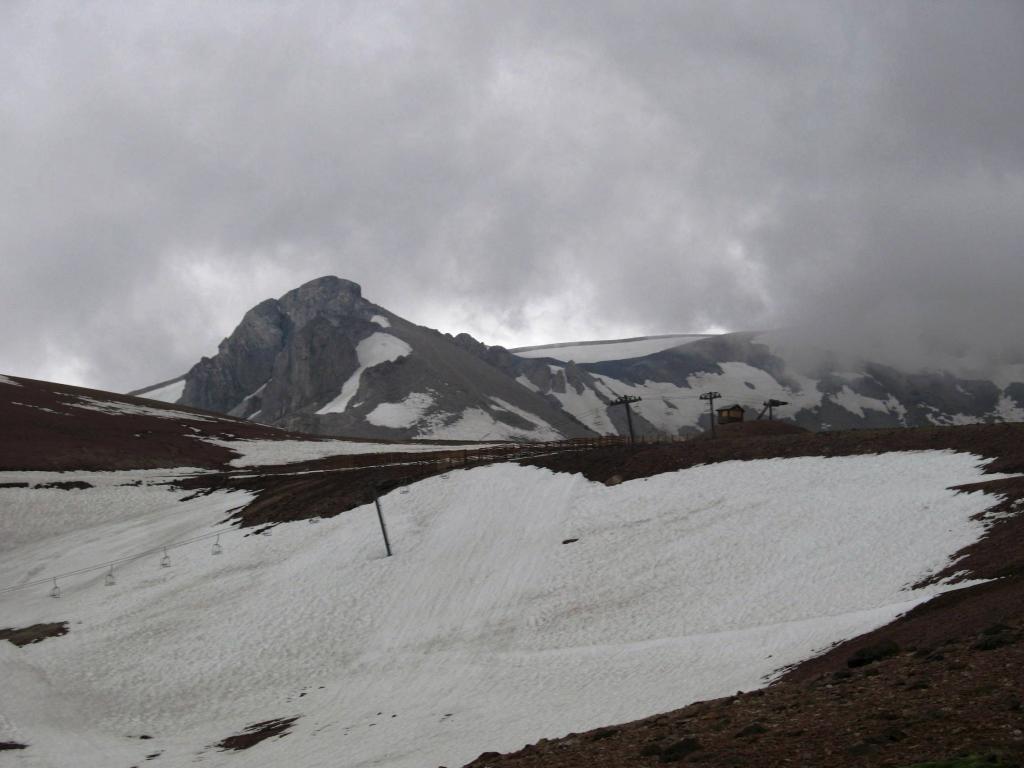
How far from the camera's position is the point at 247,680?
3597 cm

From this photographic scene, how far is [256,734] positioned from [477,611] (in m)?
12.8

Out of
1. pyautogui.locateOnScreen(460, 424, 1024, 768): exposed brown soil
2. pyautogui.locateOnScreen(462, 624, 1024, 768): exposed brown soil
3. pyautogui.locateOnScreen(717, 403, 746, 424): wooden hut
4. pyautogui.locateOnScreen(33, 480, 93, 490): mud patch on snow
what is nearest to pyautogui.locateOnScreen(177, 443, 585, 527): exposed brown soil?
pyautogui.locateOnScreen(33, 480, 93, 490): mud patch on snow

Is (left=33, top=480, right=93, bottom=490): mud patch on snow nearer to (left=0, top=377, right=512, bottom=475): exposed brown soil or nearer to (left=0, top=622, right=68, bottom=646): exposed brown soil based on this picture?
(left=0, top=377, right=512, bottom=475): exposed brown soil

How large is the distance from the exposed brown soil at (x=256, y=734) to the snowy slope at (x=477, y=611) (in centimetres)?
78

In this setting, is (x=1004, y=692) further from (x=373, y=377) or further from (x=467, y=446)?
(x=373, y=377)

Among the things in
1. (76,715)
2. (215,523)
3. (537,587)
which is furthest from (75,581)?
(537,587)

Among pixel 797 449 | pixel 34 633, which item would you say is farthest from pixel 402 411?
pixel 797 449

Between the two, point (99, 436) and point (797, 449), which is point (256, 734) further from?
point (99, 436)

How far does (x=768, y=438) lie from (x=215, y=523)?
4258 centimetres

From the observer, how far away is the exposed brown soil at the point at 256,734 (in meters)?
28.1

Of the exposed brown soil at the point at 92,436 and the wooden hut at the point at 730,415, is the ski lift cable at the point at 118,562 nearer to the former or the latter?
the exposed brown soil at the point at 92,436

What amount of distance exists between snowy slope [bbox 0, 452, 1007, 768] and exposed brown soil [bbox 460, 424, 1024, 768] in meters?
3.69

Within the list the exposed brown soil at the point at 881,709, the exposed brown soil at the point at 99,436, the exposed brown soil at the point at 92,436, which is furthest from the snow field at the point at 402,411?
the exposed brown soil at the point at 881,709

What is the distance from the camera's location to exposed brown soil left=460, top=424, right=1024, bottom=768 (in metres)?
11.4
